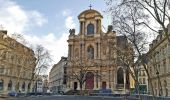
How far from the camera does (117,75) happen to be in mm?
73312

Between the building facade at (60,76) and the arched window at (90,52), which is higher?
the arched window at (90,52)

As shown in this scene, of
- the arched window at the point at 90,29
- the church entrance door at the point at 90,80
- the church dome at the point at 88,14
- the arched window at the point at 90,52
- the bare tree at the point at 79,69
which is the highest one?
the church dome at the point at 88,14

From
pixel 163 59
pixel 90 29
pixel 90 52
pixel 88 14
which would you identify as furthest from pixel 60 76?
pixel 163 59

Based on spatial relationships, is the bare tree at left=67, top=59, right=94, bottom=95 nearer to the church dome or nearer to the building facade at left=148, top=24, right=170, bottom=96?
the church dome

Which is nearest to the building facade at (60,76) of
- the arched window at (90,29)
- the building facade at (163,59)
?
the arched window at (90,29)

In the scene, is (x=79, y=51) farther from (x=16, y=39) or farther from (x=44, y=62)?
(x=16, y=39)

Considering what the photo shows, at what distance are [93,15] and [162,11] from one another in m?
63.9

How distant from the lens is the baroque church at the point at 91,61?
7194 centimetres

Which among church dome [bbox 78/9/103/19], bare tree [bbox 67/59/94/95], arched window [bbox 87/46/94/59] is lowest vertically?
bare tree [bbox 67/59/94/95]

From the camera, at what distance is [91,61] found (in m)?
74.8

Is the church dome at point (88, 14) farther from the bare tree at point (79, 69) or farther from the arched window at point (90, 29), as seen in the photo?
the bare tree at point (79, 69)

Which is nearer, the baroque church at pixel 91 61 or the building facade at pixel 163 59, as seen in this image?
the building facade at pixel 163 59

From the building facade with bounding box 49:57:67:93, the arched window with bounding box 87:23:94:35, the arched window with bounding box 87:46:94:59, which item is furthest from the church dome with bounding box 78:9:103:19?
the building facade with bounding box 49:57:67:93

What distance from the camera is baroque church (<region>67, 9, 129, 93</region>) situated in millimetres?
71938
